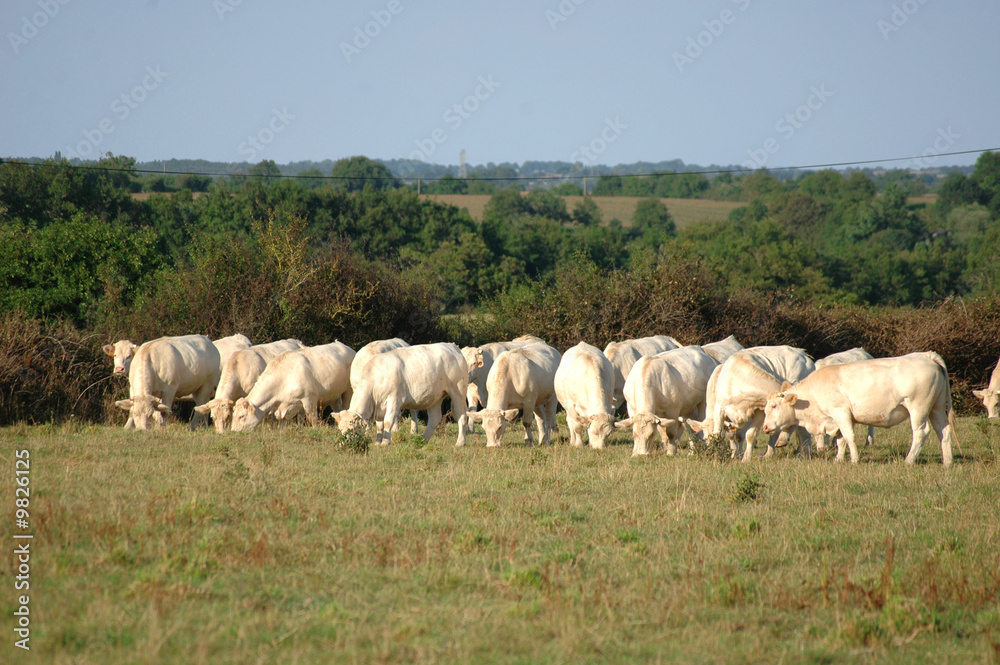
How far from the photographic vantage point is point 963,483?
1176 centimetres

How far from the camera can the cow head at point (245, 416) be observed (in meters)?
16.6

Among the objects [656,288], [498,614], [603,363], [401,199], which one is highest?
[401,199]

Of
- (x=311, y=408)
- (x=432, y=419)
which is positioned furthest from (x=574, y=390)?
(x=311, y=408)

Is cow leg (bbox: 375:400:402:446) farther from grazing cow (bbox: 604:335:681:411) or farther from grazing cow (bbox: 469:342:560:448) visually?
grazing cow (bbox: 604:335:681:411)

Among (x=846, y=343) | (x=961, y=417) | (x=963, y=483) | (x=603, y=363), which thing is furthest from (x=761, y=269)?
(x=963, y=483)

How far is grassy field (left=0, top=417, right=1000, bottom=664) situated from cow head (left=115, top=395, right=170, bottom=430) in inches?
169

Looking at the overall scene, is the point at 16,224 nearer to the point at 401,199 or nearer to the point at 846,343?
the point at 846,343

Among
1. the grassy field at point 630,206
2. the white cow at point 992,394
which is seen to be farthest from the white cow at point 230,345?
the grassy field at point 630,206

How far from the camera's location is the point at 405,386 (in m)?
16.1

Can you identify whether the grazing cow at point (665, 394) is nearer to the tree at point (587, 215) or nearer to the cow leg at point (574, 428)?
the cow leg at point (574, 428)

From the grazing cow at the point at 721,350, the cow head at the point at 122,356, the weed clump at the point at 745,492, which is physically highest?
the grazing cow at the point at 721,350

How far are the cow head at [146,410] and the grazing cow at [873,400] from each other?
36.8 ft

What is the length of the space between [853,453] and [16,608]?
1129 cm

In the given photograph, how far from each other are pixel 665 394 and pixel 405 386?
455 centimetres
